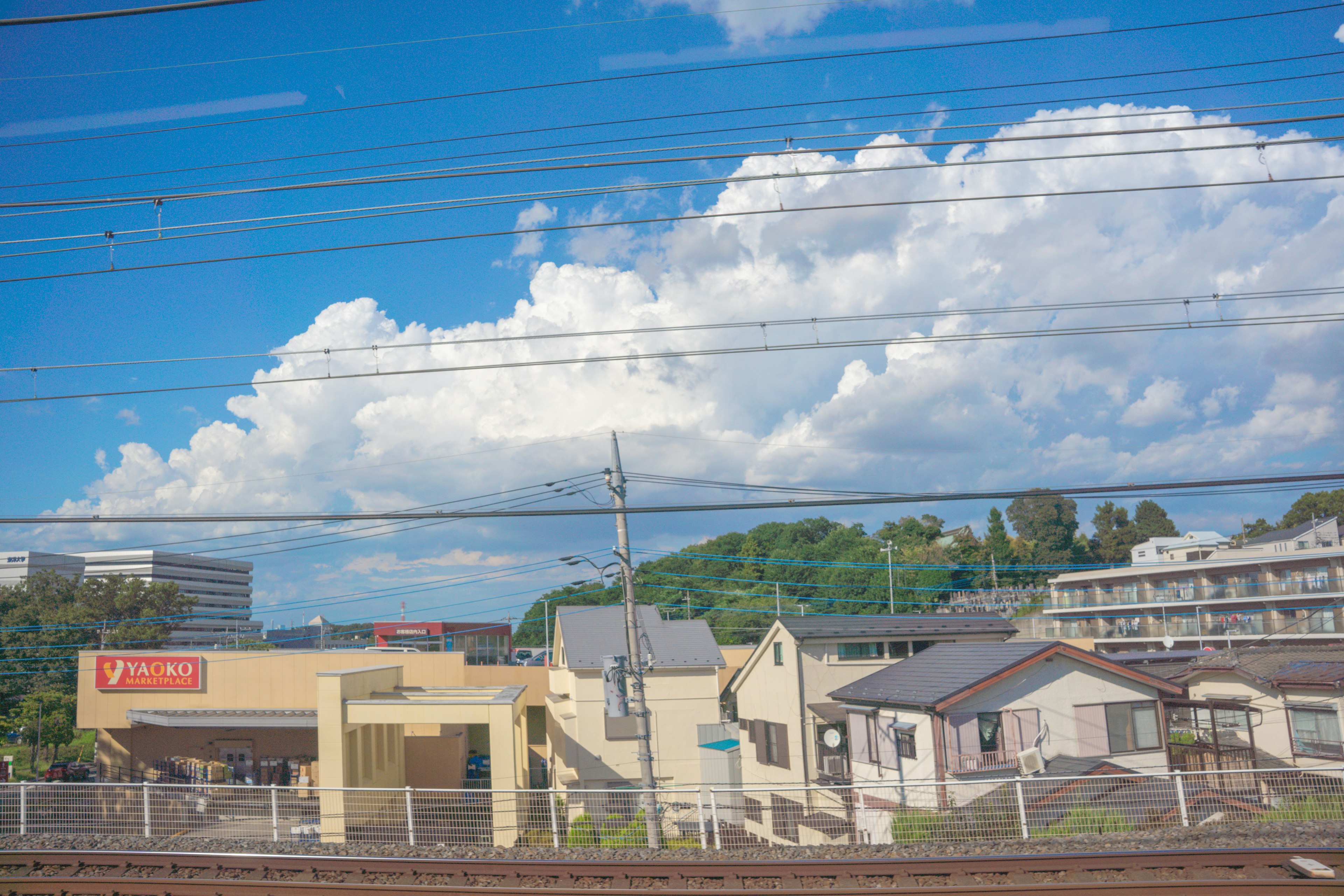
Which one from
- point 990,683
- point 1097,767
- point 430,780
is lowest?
point 430,780

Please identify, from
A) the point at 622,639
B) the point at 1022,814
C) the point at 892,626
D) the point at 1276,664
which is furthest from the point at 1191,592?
the point at 1022,814

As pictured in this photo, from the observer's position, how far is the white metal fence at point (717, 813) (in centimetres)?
1081

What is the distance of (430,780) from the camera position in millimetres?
27344

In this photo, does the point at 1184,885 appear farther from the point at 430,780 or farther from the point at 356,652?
the point at 356,652

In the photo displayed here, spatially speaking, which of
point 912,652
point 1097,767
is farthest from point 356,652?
point 1097,767

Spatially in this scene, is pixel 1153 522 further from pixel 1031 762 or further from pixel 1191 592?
pixel 1031 762

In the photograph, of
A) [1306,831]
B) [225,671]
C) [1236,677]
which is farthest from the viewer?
[225,671]

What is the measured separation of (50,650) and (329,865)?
53.4m

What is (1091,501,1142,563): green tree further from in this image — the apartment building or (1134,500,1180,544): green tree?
the apartment building

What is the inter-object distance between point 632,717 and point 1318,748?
16745 millimetres

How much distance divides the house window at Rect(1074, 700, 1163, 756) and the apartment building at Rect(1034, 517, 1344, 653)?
1745cm

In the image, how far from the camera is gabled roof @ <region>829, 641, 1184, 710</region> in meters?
15.0

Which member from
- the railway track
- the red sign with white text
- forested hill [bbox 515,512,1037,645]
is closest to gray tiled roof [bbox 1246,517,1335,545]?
forested hill [bbox 515,512,1037,645]

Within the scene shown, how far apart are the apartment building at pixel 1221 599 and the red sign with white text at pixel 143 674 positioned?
126 feet
